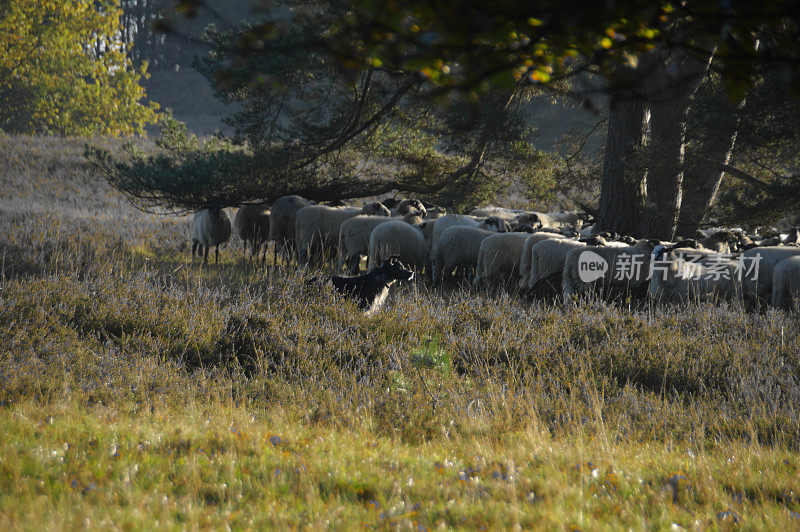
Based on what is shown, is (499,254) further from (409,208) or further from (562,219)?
(562,219)

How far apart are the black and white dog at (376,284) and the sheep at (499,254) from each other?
3608 millimetres

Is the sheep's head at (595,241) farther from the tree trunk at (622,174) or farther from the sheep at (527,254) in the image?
the tree trunk at (622,174)

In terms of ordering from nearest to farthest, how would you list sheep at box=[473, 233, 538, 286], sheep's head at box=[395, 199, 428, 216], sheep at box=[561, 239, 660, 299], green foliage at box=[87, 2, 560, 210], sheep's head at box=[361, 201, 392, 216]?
sheep at box=[561, 239, 660, 299]
sheep at box=[473, 233, 538, 286]
green foliage at box=[87, 2, 560, 210]
sheep's head at box=[361, 201, 392, 216]
sheep's head at box=[395, 199, 428, 216]

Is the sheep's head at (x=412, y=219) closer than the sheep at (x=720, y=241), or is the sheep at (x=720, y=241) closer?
the sheep at (x=720, y=241)

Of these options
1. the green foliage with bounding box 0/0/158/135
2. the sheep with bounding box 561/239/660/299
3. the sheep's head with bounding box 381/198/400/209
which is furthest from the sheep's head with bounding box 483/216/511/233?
the green foliage with bounding box 0/0/158/135

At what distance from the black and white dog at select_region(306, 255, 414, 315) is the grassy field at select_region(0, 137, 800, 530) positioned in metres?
0.29

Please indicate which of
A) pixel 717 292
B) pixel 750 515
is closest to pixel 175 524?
pixel 750 515

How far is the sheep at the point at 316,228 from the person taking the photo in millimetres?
14016

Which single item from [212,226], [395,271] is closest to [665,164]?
[395,271]

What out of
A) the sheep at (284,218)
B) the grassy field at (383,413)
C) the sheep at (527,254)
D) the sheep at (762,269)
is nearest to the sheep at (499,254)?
the sheep at (527,254)

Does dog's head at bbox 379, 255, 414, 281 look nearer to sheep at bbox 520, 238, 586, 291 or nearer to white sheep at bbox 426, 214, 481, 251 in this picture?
sheep at bbox 520, 238, 586, 291

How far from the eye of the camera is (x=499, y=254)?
37.6ft

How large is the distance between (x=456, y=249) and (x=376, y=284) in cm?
415

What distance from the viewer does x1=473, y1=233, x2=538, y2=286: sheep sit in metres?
11.4
